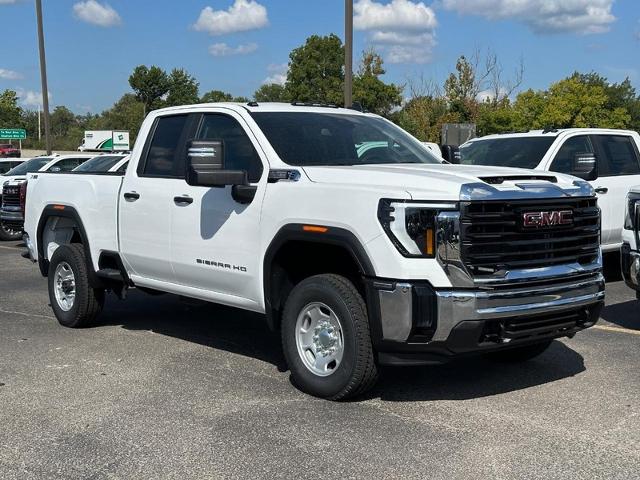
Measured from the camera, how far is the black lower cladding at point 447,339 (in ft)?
14.8

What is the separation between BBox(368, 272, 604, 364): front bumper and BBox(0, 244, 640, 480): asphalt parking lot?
457 millimetres

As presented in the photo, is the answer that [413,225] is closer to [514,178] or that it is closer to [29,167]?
[514,178]

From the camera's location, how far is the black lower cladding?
4.51m

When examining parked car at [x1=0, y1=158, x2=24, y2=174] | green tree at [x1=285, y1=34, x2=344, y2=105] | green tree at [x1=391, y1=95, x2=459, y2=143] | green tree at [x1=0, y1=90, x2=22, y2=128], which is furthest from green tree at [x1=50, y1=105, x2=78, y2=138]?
→ parked car at [x1=0, y1=158, x2=24, y2=174]

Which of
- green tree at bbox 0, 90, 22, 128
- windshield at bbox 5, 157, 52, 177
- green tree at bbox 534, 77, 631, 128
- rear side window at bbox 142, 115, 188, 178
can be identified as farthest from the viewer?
green tree at bbox 0, 90, 22, 128

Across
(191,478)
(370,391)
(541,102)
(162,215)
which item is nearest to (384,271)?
(370,391)

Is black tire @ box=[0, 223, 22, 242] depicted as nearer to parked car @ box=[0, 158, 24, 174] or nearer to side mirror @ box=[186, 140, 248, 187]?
parked car @ box=[0, 158, 24, 174]

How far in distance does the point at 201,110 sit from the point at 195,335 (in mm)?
2154

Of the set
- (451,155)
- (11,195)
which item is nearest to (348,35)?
(11,195)

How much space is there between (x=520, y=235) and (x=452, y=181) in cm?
55

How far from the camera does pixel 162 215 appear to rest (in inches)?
246

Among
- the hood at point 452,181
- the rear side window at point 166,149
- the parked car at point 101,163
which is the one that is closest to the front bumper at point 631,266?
the hood at point 452,181

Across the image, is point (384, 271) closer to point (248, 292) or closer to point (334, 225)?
point (334, 225)

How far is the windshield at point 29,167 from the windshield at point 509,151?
1021cm
